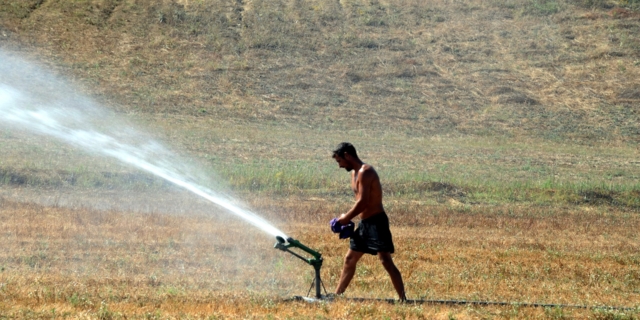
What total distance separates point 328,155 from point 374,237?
16585 millimetres

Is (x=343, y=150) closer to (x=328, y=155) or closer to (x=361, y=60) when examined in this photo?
(x=328, y=155)

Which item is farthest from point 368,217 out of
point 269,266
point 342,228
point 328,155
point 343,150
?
point 328,155

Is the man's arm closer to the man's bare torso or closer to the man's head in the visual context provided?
the man's bare torso

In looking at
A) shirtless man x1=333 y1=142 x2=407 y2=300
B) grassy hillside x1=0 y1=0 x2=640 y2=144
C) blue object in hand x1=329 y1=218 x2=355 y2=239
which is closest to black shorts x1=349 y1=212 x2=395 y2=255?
shirtless man x1=333 y1=142 x2=407 y2=300

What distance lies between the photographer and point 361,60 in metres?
40.4

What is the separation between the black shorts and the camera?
8.72 metres

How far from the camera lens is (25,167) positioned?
1780cm

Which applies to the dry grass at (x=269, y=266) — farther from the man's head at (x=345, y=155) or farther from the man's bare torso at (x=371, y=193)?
the man's head at (x=345, y=155)

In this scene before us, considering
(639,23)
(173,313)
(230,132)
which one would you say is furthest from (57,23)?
(173,313)

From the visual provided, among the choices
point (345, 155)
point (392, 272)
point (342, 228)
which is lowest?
point (392, 272)

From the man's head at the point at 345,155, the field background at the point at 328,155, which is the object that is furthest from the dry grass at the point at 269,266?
the man's head at the point at 345,155

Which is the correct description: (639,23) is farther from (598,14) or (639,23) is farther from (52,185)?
(52,185)

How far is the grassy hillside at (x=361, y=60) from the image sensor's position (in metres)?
34.2

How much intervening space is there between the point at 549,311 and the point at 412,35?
35.9 m
